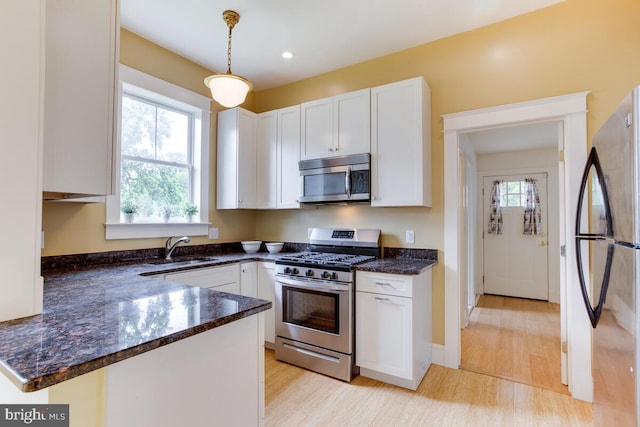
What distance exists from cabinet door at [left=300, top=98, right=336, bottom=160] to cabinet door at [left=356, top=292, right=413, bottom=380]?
1.44m

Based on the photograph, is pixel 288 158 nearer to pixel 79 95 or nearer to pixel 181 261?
pixel 181 261

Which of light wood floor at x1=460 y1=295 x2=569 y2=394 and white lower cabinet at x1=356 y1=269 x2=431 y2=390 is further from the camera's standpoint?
light wood floor at x1=460 y1=295 x2=569 y2=394

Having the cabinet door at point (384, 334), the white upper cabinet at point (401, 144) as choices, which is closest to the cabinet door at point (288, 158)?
the white upper cabinet at point (401, 144)

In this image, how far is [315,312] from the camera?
2.71m

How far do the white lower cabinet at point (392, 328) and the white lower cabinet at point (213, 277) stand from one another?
1.15 meters

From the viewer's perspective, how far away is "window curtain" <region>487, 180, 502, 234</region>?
17.6ft

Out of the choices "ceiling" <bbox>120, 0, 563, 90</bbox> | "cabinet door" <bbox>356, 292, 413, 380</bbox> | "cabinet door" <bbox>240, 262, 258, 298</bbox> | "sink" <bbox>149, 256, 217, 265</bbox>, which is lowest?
"cabinet door" <bbox>356, 292, 413, 380</bbox>

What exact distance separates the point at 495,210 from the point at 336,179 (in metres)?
3.69

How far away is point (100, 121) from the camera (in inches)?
54.8

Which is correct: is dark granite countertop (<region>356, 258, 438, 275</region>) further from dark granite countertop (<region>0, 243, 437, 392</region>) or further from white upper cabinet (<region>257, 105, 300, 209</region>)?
dark granite countertop (<region>0, 243, 437, 392</region>)

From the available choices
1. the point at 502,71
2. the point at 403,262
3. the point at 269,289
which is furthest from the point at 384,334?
the point at 502,71

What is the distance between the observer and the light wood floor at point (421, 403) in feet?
6.64

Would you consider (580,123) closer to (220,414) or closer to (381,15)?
(381,15)

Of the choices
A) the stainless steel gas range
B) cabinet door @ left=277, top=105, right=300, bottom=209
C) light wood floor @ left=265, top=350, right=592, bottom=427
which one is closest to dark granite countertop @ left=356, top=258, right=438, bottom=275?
the stainless steel gas range
